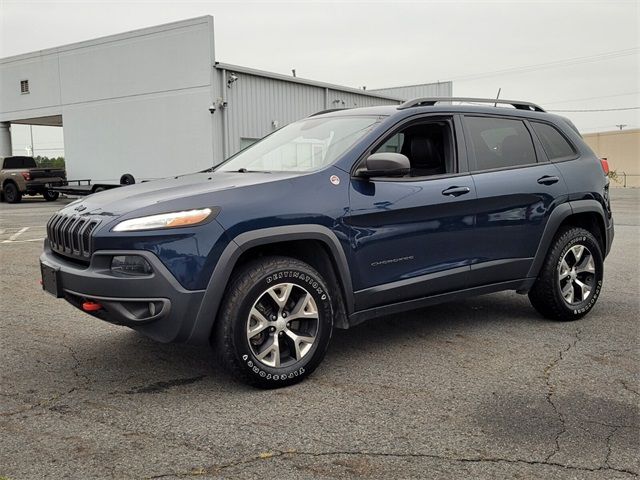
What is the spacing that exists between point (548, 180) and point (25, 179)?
75.0 ft

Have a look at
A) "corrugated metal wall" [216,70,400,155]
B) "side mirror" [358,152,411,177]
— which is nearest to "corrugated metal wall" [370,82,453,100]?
"corrugated metal wall" [216,70,400,155]

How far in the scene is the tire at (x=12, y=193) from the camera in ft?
79.9

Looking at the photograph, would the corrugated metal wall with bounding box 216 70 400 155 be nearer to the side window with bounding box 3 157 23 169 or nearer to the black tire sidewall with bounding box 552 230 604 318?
the side window with bounding box 3 157 23 169

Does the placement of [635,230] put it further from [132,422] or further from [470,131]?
[132,422]

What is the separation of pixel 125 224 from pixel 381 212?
1624mm

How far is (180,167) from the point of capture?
23031 millimetres

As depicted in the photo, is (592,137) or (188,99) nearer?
(188,99)

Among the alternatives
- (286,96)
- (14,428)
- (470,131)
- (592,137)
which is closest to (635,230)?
(470,131)

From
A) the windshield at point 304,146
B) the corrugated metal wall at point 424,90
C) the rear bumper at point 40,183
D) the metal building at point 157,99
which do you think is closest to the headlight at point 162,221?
the windshield at point 304,146

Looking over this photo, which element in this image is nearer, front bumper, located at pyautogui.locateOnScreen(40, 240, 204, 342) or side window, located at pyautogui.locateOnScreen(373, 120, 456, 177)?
front bumper, located at pyautogui.locateOnScreen(40, 240, 204, 342)

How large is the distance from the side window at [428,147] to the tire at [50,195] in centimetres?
2219

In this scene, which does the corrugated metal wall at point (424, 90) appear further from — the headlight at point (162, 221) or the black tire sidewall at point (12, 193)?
the headlight at point (162, 221)

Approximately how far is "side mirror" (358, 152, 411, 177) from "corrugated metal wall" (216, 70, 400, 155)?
58.9 ft

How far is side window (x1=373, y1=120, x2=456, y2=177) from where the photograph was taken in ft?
16.0
